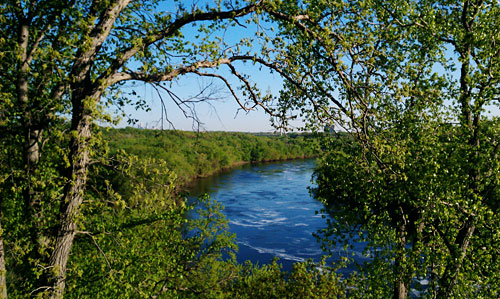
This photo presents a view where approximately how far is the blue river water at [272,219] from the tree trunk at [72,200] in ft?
34.2

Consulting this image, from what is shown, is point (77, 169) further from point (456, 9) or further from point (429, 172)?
point (456, 9)

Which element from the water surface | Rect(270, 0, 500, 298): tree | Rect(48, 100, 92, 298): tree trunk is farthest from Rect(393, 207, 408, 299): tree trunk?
Rect(48, 100, 92, 298): tree trunk

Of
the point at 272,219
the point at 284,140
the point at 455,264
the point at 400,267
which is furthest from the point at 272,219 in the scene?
the point at 284,140

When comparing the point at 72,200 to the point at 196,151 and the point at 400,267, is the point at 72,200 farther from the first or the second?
the point at 400,267

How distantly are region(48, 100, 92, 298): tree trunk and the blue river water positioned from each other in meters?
10.4

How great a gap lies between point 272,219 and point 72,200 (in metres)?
27.3

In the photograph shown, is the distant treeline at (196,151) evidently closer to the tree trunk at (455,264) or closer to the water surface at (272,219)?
the tree trunk at (455,264)

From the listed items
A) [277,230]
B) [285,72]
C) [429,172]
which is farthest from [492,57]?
[277,230]

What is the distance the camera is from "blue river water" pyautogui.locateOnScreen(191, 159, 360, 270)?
2322cm

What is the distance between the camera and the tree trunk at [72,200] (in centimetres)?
400

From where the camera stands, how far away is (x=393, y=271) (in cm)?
→ 865

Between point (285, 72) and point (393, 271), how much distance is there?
20.8 ft

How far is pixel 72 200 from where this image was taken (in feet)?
13.4

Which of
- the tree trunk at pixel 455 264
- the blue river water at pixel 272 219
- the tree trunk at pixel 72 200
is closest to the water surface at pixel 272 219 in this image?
the blue river water at pixel 272 219
